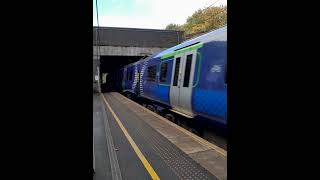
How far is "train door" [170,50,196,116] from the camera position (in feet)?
23.5

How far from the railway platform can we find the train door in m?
0.66

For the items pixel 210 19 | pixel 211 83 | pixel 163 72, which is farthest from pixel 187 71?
pixel 210 19

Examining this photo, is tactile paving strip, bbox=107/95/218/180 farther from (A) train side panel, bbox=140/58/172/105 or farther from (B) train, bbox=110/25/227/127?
(A) train side panel, bbox=140/58/172/105

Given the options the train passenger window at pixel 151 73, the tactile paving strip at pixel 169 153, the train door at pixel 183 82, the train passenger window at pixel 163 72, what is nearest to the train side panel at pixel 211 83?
the train door at pixel 183 82

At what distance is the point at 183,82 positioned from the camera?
7.66 metres

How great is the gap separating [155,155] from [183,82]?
2.76 meters

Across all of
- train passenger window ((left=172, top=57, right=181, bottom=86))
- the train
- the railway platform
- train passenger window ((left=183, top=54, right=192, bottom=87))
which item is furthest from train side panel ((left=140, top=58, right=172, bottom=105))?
the railway platform

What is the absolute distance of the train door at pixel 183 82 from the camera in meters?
7.15

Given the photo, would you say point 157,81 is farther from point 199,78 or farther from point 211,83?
point 211,83

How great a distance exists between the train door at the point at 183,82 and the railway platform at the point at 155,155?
0.66 meters

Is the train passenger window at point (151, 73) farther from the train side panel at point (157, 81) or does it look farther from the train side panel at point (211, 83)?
the train side panel at point (211, 83)
